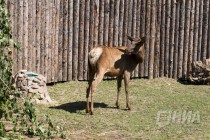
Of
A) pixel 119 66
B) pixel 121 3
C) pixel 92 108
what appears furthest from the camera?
pixel 121 3

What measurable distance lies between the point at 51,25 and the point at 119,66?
2859 mm

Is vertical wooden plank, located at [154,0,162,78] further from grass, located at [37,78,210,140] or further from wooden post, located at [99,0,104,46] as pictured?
wooden post, located at [99,0,104,46]

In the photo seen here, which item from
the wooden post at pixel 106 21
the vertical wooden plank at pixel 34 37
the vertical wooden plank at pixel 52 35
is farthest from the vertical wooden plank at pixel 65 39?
the wooden post at pixel 106 21

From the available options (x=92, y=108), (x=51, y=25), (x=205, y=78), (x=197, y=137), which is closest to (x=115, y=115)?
(x=92, y=108)

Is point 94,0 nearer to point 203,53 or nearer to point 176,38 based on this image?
point 176,38

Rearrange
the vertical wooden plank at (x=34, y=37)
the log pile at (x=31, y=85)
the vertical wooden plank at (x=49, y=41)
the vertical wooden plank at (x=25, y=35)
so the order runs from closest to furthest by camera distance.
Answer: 1. the log pile at (x=31, y=85)
2. the vertical wooden plank at (x=25, y=35)
3. the vertical wooden plank at (x=34, y=37)
4. the vertical wooden plank at (x=49, y=41)

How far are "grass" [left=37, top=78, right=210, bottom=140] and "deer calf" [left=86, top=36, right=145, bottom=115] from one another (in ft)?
1.47

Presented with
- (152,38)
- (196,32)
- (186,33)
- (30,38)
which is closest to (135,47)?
(30,38)

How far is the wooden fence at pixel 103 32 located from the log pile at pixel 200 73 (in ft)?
0.90

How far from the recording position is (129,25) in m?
12.7

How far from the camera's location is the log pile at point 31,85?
10.1m

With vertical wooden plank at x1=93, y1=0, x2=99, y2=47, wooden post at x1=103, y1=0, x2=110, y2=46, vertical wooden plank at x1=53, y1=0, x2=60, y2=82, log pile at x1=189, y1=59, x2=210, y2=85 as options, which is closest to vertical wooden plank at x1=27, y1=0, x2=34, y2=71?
vertical wooden plank at x1=53, y1=0, x2=60, y2=82

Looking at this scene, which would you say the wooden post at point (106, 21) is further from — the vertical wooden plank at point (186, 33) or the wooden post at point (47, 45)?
the vertical wooden plank at point (186, 33)

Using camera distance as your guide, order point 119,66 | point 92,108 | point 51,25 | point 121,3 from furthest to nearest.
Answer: point 121,3
point 51,25
point 119,66
point 92,108
